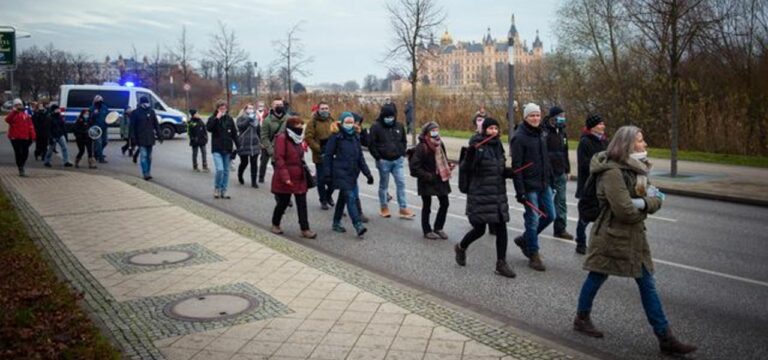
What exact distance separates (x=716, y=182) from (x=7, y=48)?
14.9m

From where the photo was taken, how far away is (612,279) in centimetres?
734

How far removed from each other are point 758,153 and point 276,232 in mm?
17171

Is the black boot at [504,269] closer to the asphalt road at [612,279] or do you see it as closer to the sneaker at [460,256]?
the asphalt road at [612,279]

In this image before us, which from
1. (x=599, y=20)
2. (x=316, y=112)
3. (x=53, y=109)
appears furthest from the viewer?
(x=599, y=20)

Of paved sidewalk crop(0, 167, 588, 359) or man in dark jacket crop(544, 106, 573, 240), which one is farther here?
man in dark jacket crop(544, 106, 573, 240)

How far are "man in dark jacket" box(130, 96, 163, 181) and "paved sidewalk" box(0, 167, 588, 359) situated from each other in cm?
526

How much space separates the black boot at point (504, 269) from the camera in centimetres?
737

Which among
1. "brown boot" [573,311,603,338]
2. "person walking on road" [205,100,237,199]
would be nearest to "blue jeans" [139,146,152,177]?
"person walking on road" [205,100,237,199]

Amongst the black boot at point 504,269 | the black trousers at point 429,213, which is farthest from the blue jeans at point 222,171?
the black boot at point 504,269

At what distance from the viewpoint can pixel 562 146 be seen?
925cm

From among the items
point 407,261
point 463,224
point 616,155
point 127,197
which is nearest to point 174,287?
point 407,261

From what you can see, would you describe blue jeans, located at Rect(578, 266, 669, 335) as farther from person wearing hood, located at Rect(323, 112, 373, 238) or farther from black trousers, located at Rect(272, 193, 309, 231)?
black trousers, located at Rect(272, 193, 309, 231)

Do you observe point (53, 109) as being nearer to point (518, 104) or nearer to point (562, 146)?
point (562, 146)

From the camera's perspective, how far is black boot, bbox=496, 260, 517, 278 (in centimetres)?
737
